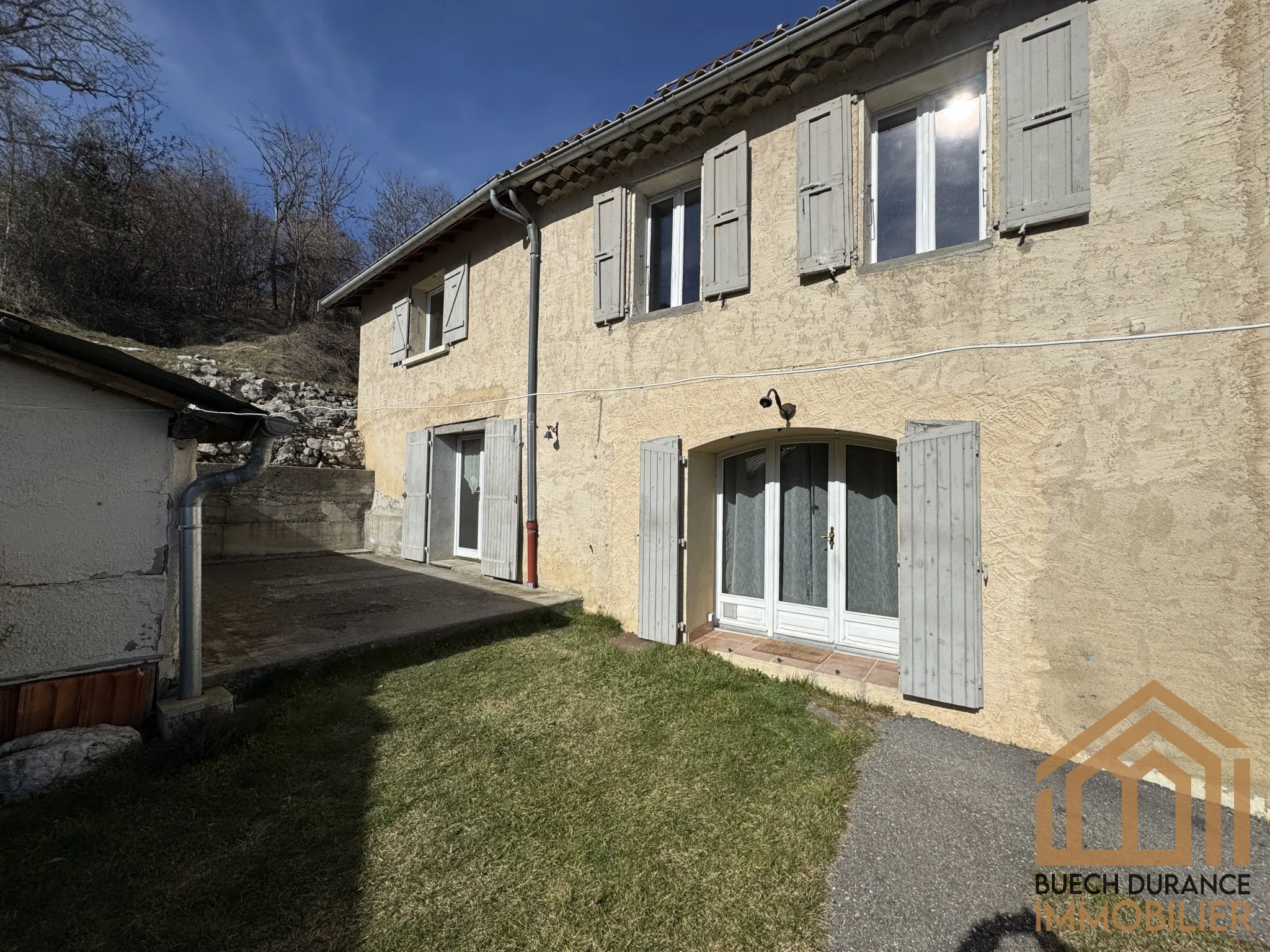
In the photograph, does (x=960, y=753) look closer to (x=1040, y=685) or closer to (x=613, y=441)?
(x=1040, y=685)

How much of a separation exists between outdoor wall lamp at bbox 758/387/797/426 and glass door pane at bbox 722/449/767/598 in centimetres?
70

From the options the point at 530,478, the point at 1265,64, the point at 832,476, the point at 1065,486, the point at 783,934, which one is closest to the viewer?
the point at 783,934

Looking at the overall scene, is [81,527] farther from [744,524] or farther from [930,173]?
[930,173]

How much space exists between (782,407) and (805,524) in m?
1.13

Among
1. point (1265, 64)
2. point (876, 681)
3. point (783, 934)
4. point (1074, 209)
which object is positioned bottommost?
point (783, 934)

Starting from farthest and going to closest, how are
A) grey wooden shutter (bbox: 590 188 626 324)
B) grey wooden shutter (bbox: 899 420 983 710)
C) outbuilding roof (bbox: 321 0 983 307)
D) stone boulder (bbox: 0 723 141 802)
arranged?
grey wooden shutter (bbox: 590 188 626 324) → outbuilding roof (bbox: 321 0 983 307) → grey wooden shutter (bbox: 899 420 983 710) → stone boulder (bbox: 0 723 141 802)

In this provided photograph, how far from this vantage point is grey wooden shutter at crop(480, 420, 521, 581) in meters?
6.77

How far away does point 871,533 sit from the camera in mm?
4539

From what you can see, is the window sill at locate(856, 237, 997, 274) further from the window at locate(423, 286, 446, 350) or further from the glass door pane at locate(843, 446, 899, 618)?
the window at locate(423, 286, 446, 350)

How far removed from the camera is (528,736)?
3.43 metres

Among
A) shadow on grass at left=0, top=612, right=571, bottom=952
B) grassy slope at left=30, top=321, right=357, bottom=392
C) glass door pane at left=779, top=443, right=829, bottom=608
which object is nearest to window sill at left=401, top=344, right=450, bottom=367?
grassy slope at left=30, top=321, right=357, bottom=392

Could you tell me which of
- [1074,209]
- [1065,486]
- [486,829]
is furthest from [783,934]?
[1074,209]

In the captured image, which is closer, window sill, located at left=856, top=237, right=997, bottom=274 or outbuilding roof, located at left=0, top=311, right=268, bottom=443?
outbuilding roof, located at left=0, top=311, right=268, bottom=443

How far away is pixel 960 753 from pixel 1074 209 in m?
3.49
